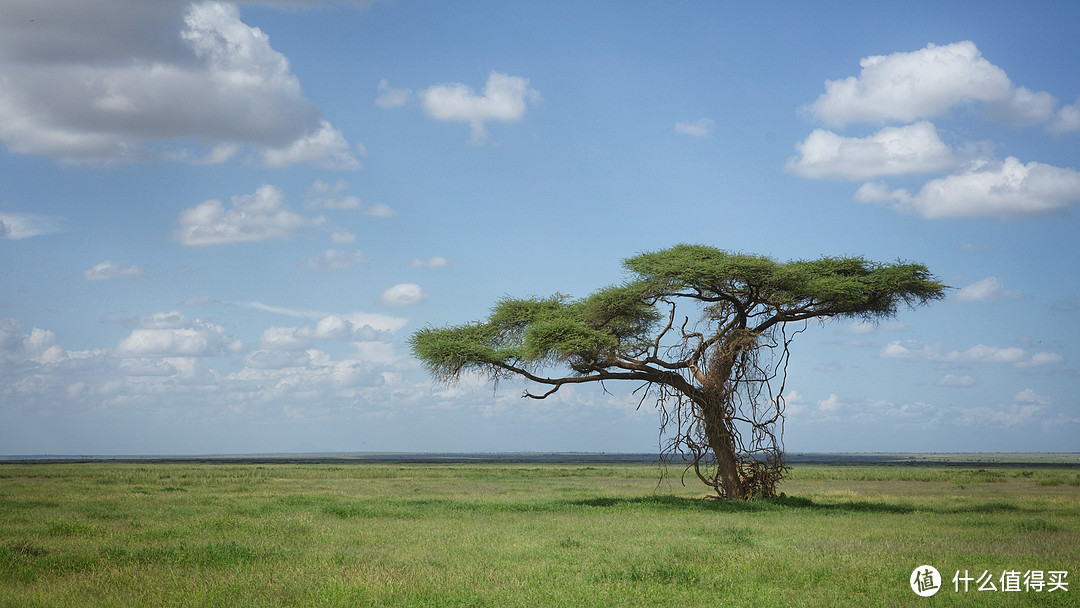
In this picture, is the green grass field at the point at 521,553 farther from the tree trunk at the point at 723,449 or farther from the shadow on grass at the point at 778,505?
the tree trunk at the point at 723,449

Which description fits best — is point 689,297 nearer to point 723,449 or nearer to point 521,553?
point 723,449

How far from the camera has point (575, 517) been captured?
2294cm

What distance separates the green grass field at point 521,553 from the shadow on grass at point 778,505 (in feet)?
0.47

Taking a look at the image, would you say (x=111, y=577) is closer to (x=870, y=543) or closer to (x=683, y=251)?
(x=870, y=543)

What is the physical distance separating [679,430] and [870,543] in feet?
31.6

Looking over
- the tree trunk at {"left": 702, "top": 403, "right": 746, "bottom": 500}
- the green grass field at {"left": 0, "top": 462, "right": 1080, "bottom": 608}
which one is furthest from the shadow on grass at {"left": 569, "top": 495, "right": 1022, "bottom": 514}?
the tree trunk at {"left": 702, "top": 403, "right": 746, "bottom": 500}

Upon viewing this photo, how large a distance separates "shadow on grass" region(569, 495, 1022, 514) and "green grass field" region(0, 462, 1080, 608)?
142 millimetres

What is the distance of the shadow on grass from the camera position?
987 inches

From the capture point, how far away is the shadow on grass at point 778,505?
2508cm

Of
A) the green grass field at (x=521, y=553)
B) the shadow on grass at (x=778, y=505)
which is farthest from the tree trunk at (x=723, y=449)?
the green grass field at (x=521, y=553)

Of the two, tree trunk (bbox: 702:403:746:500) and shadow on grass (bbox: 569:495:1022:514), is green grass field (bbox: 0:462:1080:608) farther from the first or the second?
tree trunk (bbox: 702:403:746:500)

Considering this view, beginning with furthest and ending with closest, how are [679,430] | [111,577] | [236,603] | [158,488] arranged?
[158,488], [679,430], [111,577], [236,603]

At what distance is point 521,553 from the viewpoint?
1531 centimetres

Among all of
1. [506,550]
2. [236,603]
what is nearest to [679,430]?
[506,550]
